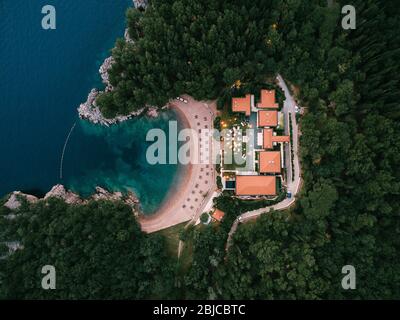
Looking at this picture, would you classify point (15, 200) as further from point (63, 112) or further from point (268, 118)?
point (268, 118)

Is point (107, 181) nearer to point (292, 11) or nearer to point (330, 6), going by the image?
point (292, 11)

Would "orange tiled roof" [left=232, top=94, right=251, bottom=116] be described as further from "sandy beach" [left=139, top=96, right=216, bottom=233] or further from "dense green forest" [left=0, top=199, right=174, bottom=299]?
"dense green forest" [left=0, top=199, right=174, bottom=299]

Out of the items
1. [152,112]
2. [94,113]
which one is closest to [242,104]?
[152,112]

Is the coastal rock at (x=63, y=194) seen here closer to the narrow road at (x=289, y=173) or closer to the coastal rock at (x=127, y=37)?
the narrow road at (x=289, y=173)

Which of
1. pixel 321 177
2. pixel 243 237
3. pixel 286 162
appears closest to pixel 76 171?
pixel 243 237

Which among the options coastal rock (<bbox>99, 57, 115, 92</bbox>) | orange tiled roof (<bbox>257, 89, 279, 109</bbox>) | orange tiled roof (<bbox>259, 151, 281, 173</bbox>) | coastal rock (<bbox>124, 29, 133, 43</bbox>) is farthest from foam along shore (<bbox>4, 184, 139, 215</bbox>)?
orange tiled roof (<bbox>257, 89, 279, 109</bbox>)

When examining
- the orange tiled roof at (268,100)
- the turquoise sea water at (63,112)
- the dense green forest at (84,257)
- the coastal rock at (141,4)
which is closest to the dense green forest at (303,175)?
the dense green forest at (84,257)
